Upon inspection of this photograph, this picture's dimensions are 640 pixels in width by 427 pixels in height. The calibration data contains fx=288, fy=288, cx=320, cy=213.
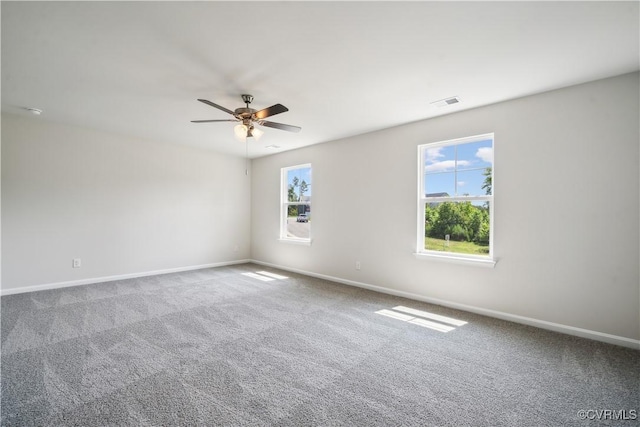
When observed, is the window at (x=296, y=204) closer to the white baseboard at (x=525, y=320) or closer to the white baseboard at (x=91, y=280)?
the white baseboard at (x=525, y=320)

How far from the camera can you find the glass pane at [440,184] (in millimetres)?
3850

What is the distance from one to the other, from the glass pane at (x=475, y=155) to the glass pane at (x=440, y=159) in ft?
0.29

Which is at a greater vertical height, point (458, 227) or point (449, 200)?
point (449, 200)

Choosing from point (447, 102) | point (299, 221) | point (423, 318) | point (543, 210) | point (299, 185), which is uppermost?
point (447, 102)

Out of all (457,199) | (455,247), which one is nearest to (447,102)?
(457,199)

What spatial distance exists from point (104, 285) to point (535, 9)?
6.09m

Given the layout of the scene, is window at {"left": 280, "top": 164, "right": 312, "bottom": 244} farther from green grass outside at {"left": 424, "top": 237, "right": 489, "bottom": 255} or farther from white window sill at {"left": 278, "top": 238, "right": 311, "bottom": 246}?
green grass outside at {"left": 424, "top": 237, "right": 489, "bottom": 255}

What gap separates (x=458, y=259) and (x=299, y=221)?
3177 mm

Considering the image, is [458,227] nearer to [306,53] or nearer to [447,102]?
[447,102]

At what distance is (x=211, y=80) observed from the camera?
2869 millimetres

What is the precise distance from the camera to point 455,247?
383 centimetres

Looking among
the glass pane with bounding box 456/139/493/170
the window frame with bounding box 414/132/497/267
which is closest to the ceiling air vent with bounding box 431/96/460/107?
the window frame with bounding box 414/132/497/267

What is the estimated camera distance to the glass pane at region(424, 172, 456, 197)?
3.85 meters

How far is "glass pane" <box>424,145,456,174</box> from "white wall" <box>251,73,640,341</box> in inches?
6.9
